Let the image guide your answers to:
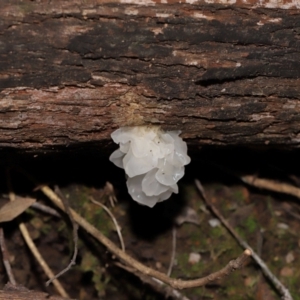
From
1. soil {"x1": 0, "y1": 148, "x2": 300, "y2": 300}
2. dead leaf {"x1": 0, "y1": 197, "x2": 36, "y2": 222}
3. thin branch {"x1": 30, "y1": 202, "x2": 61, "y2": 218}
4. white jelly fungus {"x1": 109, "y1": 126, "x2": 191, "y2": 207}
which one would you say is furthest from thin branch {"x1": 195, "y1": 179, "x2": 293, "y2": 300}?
dead leaf {"x1": 0, "y1": 197, "x2": 36, "y2": 222}

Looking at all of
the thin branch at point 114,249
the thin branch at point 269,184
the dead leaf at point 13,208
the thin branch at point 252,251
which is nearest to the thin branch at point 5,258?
the dead leaf at point 13,208

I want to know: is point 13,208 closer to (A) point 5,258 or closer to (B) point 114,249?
(A) point 5,258

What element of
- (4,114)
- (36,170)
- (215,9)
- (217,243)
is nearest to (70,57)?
(4,114)

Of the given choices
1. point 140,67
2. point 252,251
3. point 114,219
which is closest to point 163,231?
point 114,219

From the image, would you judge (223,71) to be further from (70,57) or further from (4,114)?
(4,114)

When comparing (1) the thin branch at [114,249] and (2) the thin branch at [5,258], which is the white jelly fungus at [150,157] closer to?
(1) the thin branch at [114,249]
